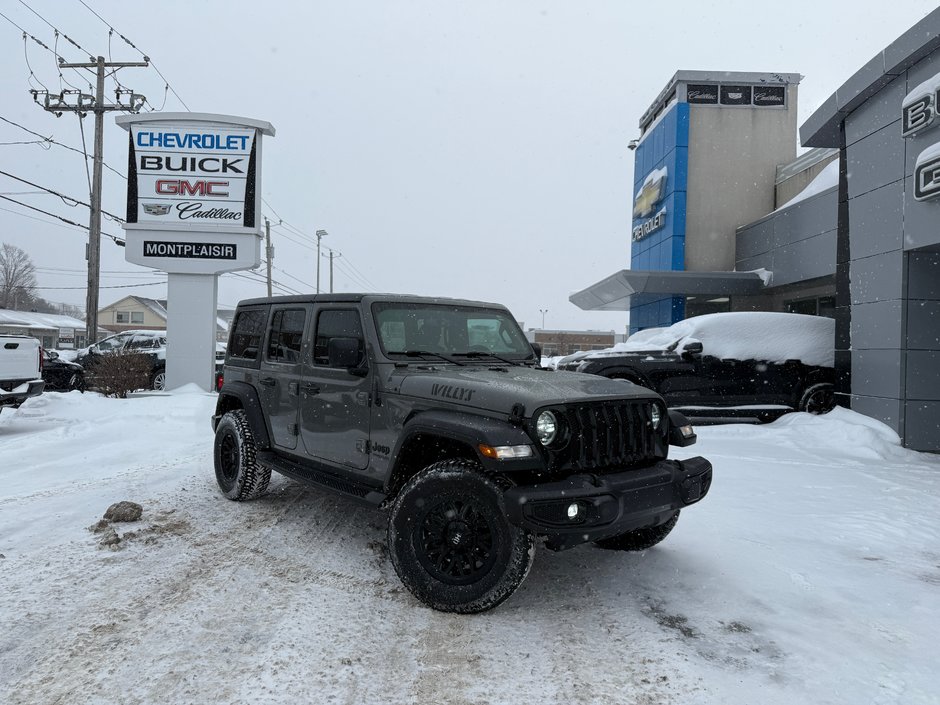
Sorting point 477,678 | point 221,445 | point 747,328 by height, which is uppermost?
point 747,328

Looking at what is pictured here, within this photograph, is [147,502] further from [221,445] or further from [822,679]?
[822,679]

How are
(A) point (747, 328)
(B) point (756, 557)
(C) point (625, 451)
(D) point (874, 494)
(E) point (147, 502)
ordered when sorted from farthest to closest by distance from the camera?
1. (A) point (747, 328)
2. (D) point (874, 494)
3. (E) point (147, 502)
4. (B) point (756, 557)
5. (C) point (625, 451)

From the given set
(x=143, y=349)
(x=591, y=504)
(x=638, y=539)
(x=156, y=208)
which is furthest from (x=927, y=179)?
(x=143, y=349)

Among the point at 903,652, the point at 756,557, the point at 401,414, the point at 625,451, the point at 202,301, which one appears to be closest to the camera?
the point at 903,652

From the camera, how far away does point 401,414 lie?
3.74m

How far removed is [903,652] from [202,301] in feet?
49.6

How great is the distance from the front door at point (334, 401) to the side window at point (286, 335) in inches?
9.2

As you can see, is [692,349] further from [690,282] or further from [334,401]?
[690,282]

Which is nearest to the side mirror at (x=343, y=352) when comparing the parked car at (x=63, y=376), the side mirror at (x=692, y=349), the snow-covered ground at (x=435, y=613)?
the snow-covered ground at (x=435, y=613)

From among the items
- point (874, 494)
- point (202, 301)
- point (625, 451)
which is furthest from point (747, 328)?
point (202, 301)

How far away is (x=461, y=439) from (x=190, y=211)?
14019mm

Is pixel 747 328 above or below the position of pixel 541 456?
above

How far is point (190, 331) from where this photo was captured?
48.5ft

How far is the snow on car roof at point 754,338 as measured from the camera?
9.77 metres
